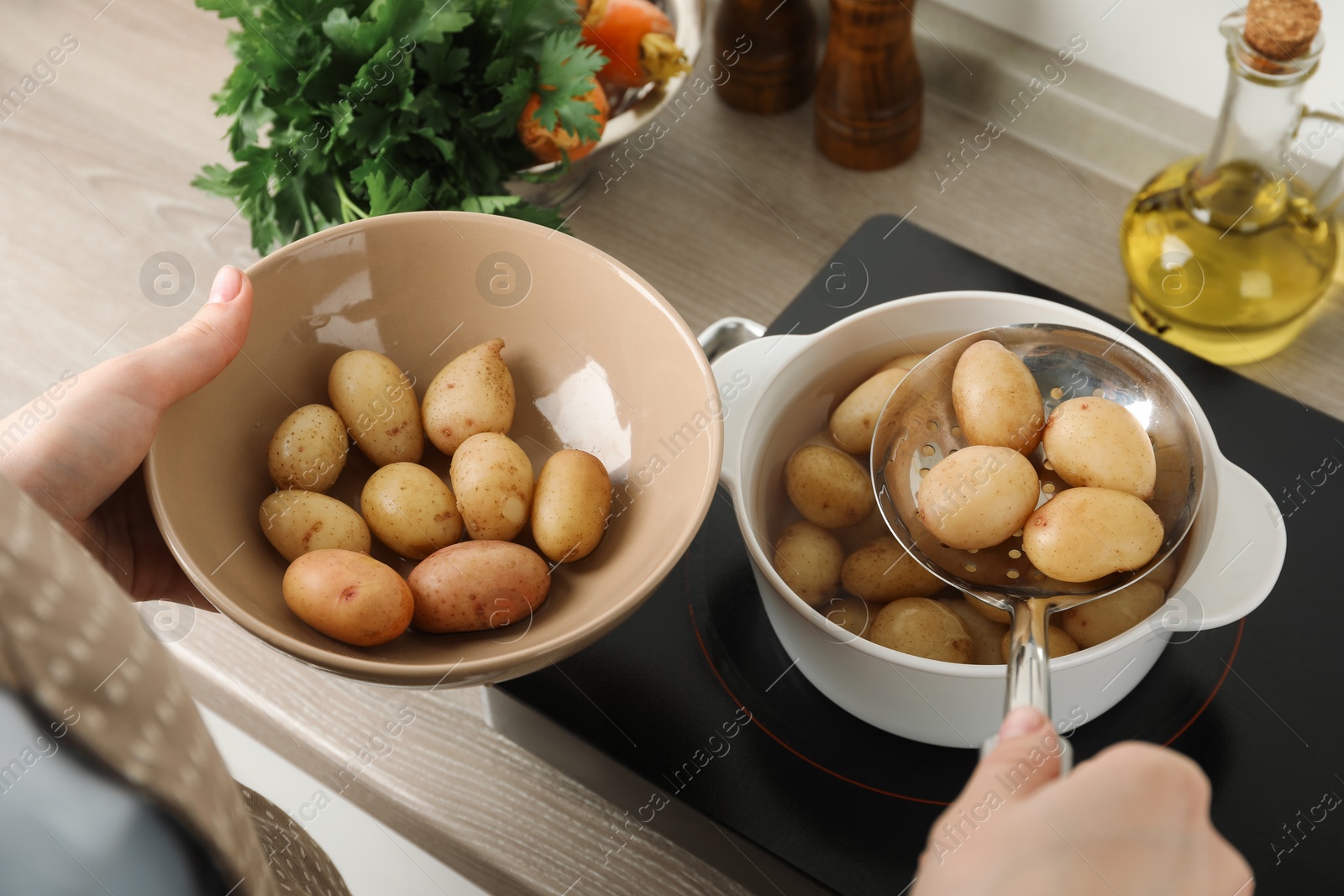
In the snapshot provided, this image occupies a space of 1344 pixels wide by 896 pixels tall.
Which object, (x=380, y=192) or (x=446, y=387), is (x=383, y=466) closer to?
(x=446, y=387)

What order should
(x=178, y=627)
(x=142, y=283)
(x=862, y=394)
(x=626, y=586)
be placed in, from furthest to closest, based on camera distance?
1. (x=142, y=283)
2. (x=178, y=627)
3. (x=862, y=394)
4. (x=626, y=586)

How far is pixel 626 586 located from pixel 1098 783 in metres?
0.22

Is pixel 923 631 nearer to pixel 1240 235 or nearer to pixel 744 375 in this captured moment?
pixel 744 375

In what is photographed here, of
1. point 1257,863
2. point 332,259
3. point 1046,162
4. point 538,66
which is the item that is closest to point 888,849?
point 1257,863

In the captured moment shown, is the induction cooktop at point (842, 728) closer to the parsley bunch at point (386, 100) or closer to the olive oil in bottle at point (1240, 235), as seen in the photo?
the olive oil in bottle at point (1240, 235)

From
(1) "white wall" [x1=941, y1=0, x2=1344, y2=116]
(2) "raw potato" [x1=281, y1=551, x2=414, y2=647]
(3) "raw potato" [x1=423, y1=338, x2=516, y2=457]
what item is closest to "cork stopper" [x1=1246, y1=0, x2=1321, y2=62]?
(1) "white wall" [x1=941, y1=0, x2=1344, y2=116]

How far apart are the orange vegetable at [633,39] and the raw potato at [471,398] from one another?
35cm

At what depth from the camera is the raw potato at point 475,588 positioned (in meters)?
0.48

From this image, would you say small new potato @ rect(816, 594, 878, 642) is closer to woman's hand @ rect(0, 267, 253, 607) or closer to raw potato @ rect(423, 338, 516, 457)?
raw potato @ rect(423, 338, 516, 457)

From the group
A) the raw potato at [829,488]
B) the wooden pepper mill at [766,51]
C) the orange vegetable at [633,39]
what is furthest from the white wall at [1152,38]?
→ the raw potato at [829,488]

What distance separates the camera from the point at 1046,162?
3.12 ft

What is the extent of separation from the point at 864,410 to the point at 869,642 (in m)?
0.15

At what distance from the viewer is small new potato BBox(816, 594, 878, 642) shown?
547 millimetres

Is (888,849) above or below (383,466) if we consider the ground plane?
below
